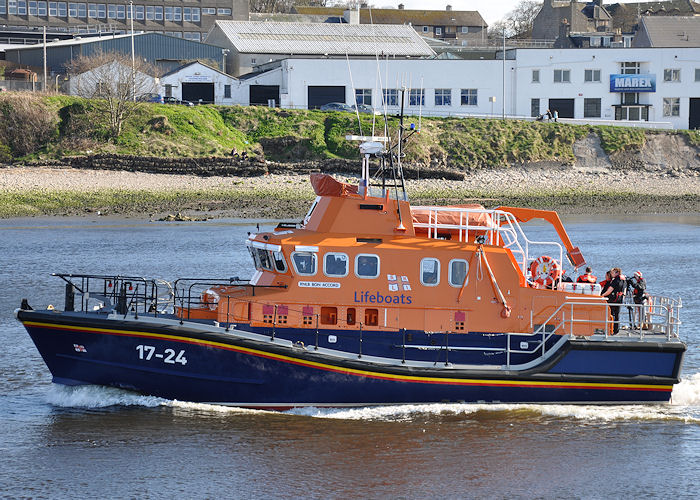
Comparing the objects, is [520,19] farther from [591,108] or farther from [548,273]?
[548,273]

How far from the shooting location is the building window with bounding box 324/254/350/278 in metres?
13.9

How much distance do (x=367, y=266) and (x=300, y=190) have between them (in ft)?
97.7

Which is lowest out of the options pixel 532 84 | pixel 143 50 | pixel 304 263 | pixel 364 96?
pixel 304 263

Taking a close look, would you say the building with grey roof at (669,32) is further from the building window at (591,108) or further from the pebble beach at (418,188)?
the pebble beach at (418,188)

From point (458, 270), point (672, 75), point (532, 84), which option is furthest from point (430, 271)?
point (672, 75)

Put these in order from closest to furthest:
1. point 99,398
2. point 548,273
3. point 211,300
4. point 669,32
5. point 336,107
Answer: point 99,398
point 211,300
point 548,273
point 336,107
point 669,32

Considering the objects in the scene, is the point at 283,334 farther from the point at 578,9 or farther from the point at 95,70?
the point at 578,9

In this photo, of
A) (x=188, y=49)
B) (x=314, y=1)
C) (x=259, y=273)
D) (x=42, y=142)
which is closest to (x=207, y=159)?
(x=42, y=142)

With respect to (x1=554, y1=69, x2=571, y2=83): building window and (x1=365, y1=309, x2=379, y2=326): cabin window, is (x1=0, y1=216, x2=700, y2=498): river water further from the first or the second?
(x1=554, y1=69, x2=571, y2=83): building window

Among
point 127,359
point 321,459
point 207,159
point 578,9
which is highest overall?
point 578,9

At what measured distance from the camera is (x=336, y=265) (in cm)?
1391

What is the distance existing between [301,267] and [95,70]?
146 ft

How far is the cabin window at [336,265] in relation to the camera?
13875 millimetres

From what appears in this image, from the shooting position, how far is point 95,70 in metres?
54.8
